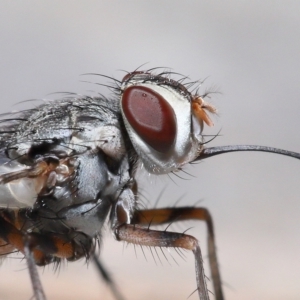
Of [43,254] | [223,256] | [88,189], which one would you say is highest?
[88,189]

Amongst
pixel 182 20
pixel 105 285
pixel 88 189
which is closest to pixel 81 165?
pixel 88 189

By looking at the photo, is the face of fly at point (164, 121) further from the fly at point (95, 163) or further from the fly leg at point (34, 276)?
the fly leg at point (34, 276)

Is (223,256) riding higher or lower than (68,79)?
lower

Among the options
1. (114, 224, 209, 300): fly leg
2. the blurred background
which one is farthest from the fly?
the blurred background

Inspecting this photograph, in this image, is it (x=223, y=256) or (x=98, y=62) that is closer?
(x=223, y=256)

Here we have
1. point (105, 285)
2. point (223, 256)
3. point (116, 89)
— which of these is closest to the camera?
point (116, 89)

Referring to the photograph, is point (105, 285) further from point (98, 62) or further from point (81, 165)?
point (98, 62)
